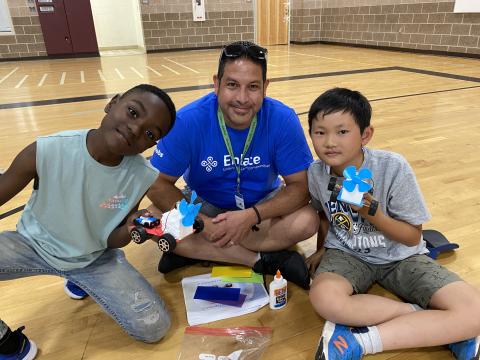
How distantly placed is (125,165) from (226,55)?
0.57 m

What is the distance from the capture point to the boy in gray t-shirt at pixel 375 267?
1.18m

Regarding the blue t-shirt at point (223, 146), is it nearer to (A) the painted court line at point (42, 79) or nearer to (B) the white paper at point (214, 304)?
(B) the white paper at point (214, 304)

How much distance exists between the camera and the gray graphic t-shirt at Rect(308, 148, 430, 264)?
51.3 inches

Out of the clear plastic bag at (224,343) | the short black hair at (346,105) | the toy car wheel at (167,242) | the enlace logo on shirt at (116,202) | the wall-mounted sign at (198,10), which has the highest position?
the wall-mounted sign at (198,10)

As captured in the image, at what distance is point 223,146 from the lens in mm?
1593

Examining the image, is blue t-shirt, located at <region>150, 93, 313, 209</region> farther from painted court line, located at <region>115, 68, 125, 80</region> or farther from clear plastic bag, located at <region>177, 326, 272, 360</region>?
painted court line, located at <region>115, 68, 125, 80</region>

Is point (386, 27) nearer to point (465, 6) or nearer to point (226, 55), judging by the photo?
point (465, 6)

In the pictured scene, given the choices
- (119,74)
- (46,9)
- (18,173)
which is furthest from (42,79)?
(18,173)

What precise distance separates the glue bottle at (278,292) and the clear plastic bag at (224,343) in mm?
118

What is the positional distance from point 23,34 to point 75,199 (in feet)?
33.3

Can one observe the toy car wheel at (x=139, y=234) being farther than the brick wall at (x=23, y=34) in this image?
No

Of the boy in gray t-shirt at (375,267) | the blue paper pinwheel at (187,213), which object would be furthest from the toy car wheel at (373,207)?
the blue paper pinwheel at (187,213)

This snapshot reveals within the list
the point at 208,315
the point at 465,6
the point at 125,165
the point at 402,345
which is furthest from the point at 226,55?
the point at 465,6

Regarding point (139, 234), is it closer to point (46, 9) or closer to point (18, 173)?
point (18, 173)
